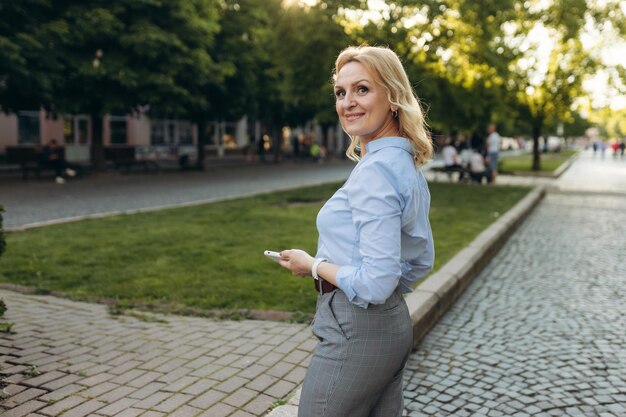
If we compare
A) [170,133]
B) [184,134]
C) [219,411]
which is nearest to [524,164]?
[184,134]

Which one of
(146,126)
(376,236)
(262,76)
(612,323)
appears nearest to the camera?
(376,236)

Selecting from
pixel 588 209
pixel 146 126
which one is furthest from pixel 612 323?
pixel 146 126

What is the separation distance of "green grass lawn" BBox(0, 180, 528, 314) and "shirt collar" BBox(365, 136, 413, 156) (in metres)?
3.67

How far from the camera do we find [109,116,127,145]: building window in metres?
37.1

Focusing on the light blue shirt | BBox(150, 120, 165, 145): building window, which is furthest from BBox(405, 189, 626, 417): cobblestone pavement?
BBox(150, 120, 165, 145): building window

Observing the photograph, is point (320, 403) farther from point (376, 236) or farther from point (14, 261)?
point (14, 261)

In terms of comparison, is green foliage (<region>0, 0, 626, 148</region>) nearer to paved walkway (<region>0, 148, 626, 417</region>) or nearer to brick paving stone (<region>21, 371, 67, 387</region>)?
paved walkway (<region>0, 148, 626, 417</region>)

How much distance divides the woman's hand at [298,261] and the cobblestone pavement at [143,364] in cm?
169

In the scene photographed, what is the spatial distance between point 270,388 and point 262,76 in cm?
2724

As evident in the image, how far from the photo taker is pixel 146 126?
130 ft

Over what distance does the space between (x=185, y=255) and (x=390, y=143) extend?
6306 millimetres

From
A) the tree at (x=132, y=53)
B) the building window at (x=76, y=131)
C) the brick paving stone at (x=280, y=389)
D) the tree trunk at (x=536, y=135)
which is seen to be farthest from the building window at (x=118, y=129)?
the brick paving stone at (x=280, y=389)

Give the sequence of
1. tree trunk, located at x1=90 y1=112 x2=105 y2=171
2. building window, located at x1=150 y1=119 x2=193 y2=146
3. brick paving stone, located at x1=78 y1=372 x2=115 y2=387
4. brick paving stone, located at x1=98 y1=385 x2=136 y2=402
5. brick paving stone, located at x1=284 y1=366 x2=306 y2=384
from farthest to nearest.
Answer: building window, located at x1=150 y1=119 x2=193 y2=146
tree trunk, located at x1=90 y1=112 x2=105 y2=171
brick paving stone, located at x1=284 y1=366 x2=306 y2=384
brick paving stone, located at x1=78 y1=372 x2=115 y2=387
brick paving stone, located at x1=98 y1=385 x2=136 y2=402

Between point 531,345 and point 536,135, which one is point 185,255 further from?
point 536,135
